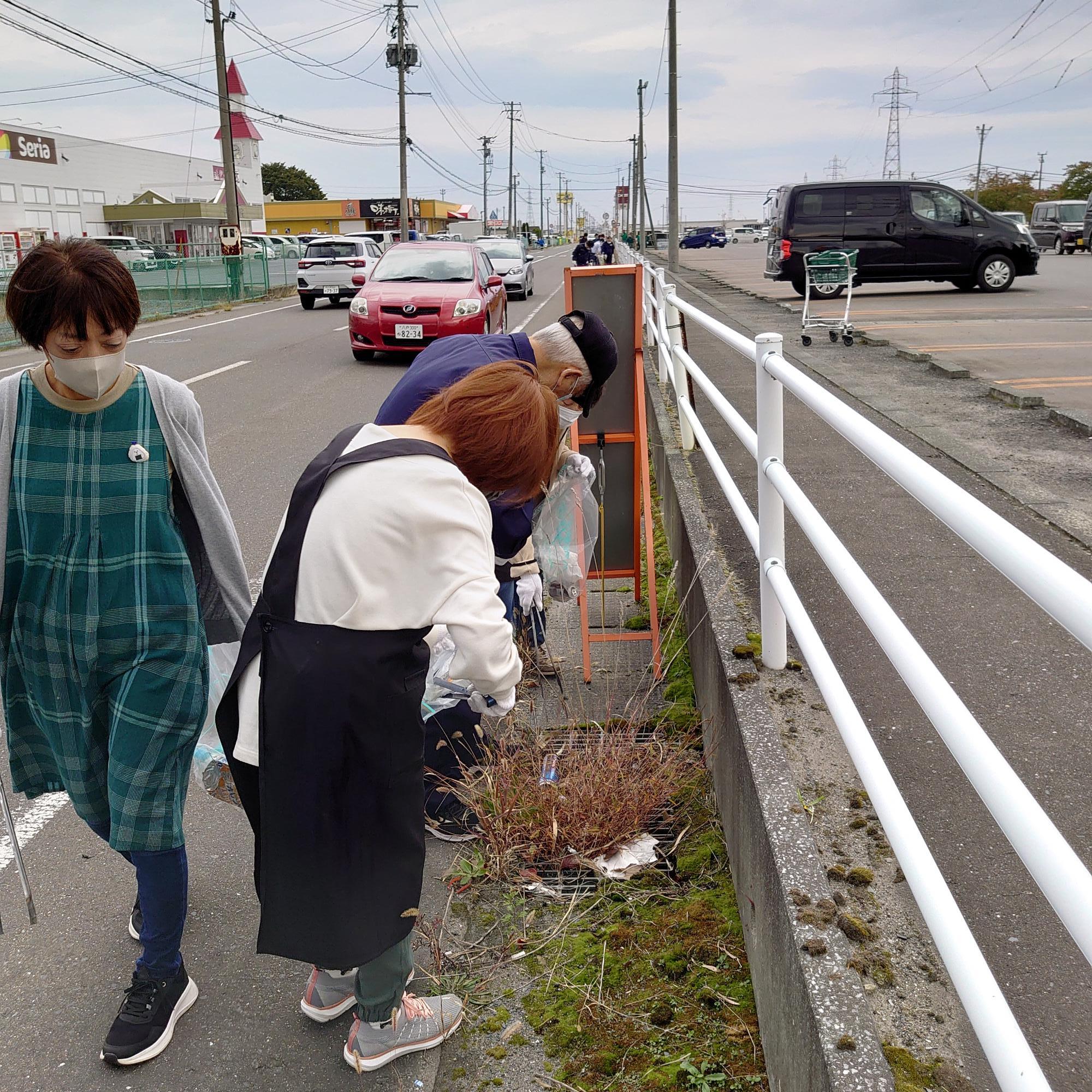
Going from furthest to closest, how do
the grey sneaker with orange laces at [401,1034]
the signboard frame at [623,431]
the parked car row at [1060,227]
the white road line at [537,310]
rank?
the parked car row at [1060,227] → the white road line at [537,310] → the signboard frame at [623,431] → the grey sneaker with orange laces at [401,1034]

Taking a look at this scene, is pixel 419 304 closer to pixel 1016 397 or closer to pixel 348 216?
pixel 1016 397

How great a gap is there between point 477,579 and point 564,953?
1293 millimetres

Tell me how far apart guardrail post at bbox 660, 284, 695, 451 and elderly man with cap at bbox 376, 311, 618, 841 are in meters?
2.20

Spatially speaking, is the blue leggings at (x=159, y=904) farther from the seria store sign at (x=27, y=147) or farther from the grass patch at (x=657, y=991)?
the seria store sign at (x=27, y=147)

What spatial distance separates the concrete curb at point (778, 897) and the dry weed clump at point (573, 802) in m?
0.21

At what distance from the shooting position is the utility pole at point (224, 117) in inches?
1131

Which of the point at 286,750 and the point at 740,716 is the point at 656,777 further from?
the point at 286,750

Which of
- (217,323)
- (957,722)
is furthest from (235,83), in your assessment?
(957,722)

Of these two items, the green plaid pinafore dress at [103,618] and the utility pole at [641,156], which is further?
the utility pole at [641,156]

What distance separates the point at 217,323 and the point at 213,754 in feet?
68.7

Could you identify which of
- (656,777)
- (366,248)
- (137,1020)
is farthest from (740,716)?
(366,248)

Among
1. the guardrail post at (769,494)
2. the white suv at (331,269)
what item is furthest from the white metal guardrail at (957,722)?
the white suv at (331,269)

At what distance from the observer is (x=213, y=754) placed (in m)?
2.73

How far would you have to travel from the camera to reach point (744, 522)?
11.7 feet
